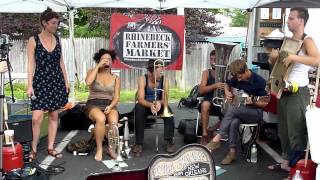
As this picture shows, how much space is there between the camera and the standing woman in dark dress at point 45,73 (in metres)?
4.89

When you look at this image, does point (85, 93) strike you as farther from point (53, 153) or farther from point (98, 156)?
point (98, 156)

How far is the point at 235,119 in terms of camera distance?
506cm

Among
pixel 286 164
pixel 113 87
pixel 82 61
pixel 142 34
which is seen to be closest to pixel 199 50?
pixel 82 61

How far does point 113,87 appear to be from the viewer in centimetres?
557

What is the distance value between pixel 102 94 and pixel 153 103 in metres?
0.64

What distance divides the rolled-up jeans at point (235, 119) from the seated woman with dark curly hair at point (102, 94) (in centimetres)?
128

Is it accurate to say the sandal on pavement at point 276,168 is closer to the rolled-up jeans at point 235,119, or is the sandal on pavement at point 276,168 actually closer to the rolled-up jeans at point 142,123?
the rolled-up jeans at point 235,119

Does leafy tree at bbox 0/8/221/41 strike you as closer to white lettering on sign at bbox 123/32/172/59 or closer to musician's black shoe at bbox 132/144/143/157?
white lettering on sign at bbox 123/32/172/59

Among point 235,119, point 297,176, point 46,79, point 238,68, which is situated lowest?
point 297,176

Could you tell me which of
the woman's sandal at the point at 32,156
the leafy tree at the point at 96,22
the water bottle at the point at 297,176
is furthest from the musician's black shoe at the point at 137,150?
the leafy tree at the point at 96,22

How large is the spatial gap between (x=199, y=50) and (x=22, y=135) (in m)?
7.75

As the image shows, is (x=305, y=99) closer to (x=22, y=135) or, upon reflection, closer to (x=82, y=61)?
(x=22, y=135)

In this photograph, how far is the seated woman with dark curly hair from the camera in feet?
17.2

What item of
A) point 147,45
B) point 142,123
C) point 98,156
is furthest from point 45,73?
point 147,45
